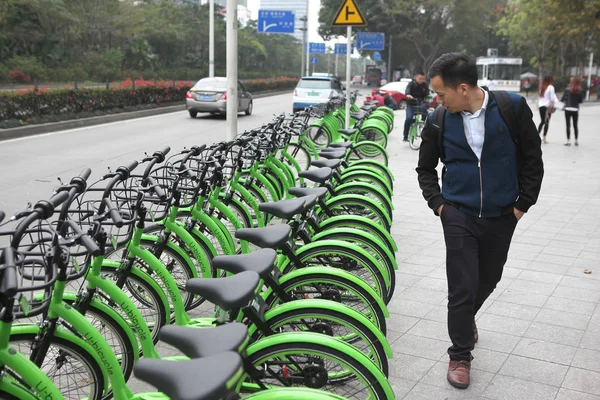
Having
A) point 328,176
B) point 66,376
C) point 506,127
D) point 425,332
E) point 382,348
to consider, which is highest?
point 506,127

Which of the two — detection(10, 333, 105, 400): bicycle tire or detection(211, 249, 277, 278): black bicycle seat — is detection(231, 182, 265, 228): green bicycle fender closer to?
detection(211, 249, 277, 278): black bicycle seat

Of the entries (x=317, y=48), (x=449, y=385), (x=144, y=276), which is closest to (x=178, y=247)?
(x=144, y=276)

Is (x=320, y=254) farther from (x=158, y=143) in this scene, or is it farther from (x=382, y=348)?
(x=158, y=143)

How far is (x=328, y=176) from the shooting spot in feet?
16.1

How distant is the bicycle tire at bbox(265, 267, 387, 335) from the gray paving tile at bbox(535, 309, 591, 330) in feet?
5.37

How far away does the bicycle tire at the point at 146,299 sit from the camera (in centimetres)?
343

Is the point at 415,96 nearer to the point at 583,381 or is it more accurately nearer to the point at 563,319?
the point at 563,319

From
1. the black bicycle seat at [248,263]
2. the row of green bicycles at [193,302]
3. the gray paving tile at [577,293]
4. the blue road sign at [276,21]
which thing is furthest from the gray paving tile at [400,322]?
the blue road sign at [276,21]

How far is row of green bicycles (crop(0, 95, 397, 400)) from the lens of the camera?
2068 mm

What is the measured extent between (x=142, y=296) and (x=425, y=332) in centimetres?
180

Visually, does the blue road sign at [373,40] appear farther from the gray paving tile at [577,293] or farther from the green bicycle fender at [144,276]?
the green bicycle fender at [144,276]

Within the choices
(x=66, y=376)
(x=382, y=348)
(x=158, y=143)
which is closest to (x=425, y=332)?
(x=382, y=348)

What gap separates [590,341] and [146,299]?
2.73 metres

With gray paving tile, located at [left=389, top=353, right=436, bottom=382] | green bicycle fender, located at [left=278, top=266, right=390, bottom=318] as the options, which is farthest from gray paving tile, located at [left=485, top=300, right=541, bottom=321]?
green bicycle fender, located at [left=278, top=266, right=390, bottom=318]
